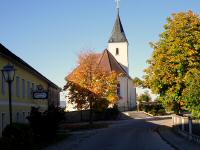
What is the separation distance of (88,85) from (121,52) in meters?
44.9

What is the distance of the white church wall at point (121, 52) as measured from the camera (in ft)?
321

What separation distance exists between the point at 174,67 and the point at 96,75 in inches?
802

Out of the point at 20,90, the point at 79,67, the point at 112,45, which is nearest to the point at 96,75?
the point at 79,67

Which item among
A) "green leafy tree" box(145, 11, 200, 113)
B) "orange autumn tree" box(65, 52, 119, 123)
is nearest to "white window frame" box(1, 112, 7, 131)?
"green leafy tree" box(145, 11, 200, 113)

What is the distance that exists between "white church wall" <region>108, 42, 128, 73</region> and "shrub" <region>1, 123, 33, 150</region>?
244ft

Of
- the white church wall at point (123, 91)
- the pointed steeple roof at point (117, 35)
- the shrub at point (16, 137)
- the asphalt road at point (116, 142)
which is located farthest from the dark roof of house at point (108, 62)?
the shrub at point (16, 137)

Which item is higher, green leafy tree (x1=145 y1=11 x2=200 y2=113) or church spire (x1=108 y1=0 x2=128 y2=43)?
church spire (x1=108 y1=0 x2=128 y2=43)

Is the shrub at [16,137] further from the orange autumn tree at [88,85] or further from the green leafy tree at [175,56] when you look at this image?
the orange autumn tree at [88,85]

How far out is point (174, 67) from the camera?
3506 cm

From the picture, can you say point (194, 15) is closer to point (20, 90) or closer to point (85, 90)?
point (20, 90)

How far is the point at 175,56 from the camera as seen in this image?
34.6 meters

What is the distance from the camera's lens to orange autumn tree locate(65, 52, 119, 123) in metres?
54.0

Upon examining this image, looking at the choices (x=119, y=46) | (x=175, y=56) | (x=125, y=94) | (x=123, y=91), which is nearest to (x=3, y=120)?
(x=175, y=56)

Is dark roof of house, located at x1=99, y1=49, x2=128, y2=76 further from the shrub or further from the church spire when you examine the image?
the shrub
